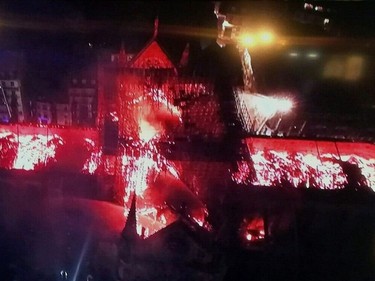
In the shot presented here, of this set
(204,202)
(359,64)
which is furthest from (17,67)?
(359,64)

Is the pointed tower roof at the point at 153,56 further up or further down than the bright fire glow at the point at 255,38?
further down

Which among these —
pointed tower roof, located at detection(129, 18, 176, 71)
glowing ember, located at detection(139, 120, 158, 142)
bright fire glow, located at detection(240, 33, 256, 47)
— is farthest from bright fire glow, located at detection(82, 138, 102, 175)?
bright fire glow, located at detection(240, 33, 256, 47)

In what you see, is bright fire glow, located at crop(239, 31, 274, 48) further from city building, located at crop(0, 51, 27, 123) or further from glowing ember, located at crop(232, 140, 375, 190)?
city building, located at crop(0, 51, 27, 123)

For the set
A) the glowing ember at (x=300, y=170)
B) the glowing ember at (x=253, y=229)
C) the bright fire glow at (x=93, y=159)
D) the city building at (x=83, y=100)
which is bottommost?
the glowing ember at (x=253, y=229)

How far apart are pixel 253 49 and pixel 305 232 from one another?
702cm

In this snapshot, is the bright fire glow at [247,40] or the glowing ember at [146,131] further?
the bright fire glow at [247,40]

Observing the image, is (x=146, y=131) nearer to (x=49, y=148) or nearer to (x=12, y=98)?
(x=49, y=148)

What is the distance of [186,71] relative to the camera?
34.2 feet

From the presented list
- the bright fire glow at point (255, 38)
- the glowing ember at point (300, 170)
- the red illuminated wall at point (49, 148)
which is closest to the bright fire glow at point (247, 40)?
the bright fire glow at point (255, 38)

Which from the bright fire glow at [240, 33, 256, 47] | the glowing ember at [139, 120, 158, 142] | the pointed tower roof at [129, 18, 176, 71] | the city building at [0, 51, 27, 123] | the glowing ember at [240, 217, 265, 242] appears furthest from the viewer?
the bright fire glow at [240, 33, 256, 47]

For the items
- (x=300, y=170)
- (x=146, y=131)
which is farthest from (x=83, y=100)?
(x=300, y=170)

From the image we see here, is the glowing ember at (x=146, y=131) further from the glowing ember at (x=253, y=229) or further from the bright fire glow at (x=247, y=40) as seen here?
the bright fire glow at (x=247, y=40)

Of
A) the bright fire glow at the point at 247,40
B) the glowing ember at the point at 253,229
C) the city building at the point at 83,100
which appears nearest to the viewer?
the glowing ember at the point at 253,229

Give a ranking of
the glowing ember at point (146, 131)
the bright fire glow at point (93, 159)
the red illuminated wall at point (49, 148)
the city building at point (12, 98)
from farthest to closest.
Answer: the city building at point (12, 98) < the glowing ember at point (146, 131) < the red illuminated wall at point (49, 148) < the bright fire glow at point (93, 159)
